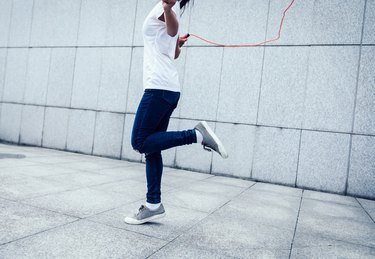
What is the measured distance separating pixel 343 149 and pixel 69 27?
20.6ft

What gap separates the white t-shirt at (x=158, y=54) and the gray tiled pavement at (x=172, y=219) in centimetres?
120

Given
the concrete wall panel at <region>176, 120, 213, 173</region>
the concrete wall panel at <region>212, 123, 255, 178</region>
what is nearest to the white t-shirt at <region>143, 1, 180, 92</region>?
the concrete wall panel at <region>212, 123, 255, 178</region>

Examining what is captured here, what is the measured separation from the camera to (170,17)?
95.0 inches

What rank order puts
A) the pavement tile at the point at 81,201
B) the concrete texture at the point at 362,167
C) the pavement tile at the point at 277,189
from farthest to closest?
the concrete texture at the point at 362,167
the pavement tile at the point at 277,189
the pavement tile at the point at 81,201

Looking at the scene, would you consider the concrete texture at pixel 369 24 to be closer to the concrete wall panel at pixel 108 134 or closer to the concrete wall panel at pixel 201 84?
the concrete wall panel at pixel 201 84

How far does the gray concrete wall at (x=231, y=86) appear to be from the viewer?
17.1 feet

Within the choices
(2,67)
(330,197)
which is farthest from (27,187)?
(2,67)

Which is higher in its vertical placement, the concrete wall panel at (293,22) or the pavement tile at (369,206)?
the concrete wall panel at (293,22)

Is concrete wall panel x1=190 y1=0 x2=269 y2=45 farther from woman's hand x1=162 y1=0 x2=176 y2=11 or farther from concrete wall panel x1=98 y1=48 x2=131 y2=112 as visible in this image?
woman's hand x1=162 y1=0 x2=176 y2=11

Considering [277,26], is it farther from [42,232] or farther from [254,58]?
[42,232]

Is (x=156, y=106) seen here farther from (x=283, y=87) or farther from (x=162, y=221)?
(x=283, y=87)

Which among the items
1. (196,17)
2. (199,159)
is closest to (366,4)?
(196,17)

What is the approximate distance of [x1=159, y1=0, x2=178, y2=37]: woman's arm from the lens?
2348mm

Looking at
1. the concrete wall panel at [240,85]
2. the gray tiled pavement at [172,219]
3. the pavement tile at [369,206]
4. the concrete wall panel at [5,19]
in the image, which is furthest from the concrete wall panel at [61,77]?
the pavement tile at [369,206]
